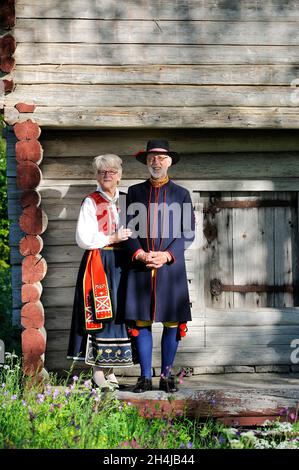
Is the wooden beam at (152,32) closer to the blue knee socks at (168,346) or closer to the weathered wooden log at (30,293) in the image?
the weathered wooden log at (30,293)

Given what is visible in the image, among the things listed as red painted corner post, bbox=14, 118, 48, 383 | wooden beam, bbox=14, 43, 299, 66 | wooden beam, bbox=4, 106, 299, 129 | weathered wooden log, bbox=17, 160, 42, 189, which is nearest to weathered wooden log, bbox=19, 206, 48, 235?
red painted corner post, bbox=14, 118, 48, 383

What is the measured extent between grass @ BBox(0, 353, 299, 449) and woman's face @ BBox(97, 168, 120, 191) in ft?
5.29

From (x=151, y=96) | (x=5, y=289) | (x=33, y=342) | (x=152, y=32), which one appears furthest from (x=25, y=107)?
(x=5, y=289)

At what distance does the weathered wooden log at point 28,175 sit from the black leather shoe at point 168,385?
6.57ft

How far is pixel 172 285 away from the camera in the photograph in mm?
6266

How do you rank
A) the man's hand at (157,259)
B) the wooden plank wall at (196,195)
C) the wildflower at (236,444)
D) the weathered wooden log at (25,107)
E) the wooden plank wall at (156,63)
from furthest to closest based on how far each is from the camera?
the wooden plank wall at (196,195), the wooden plank wall at (156,63), the weathered wooden log at (25,107), the man's hand at (157,259), the wildflower at (236,444)

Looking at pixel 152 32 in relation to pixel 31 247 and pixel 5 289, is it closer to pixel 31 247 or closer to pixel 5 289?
pixel 31 247

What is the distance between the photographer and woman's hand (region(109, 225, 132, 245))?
20.4 ft

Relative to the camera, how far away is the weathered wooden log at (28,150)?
670 cm

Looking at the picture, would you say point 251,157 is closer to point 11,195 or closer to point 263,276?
point 263,276

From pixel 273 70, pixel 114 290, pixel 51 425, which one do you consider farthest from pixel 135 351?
pixel 273 70

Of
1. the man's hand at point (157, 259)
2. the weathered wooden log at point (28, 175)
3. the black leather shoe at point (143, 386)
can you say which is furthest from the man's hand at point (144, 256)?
the weathered wooden log at point (28, 175)

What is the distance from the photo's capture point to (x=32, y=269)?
6.70 meters

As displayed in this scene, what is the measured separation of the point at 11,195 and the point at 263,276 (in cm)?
267
